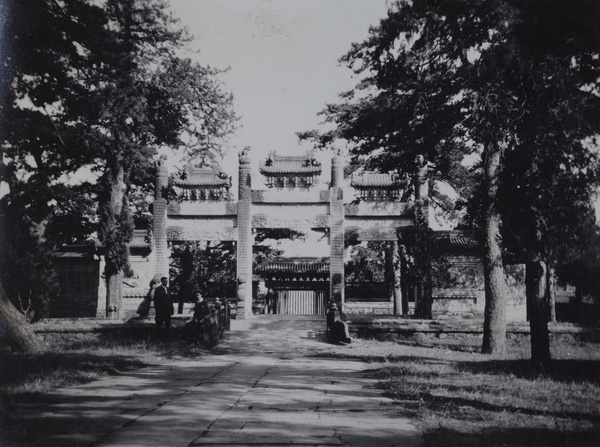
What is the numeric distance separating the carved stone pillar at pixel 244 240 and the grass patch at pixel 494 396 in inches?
348

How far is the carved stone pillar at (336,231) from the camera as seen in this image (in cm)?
2008

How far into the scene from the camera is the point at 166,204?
20797 millimetres

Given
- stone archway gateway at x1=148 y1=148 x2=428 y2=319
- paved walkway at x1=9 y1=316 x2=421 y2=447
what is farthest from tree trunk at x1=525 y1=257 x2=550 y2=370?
stone archway gateway at x1=148 y1=148 x2=428 y2=319

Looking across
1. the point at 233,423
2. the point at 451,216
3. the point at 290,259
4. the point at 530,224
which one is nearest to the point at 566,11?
the point at 530,224

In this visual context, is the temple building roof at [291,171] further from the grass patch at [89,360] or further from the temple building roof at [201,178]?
the grass patch at [89,360]

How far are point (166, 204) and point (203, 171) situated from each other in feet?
6.88

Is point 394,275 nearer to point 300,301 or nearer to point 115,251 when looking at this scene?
point 300,301

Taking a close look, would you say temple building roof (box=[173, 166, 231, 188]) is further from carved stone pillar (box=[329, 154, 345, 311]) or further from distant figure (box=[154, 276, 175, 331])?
distant figure (box=[154, 276, 175, 331])

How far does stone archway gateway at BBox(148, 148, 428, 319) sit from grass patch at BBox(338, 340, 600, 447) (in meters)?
9.18

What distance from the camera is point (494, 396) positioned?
247 inches

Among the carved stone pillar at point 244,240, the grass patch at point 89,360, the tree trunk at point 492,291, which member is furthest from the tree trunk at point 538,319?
the carved stone pillar at point 244,240

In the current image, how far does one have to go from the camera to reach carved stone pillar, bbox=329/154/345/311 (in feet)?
65.9

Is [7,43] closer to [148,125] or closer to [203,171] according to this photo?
[148,125]

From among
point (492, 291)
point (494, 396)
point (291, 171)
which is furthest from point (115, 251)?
point (494, 396)
